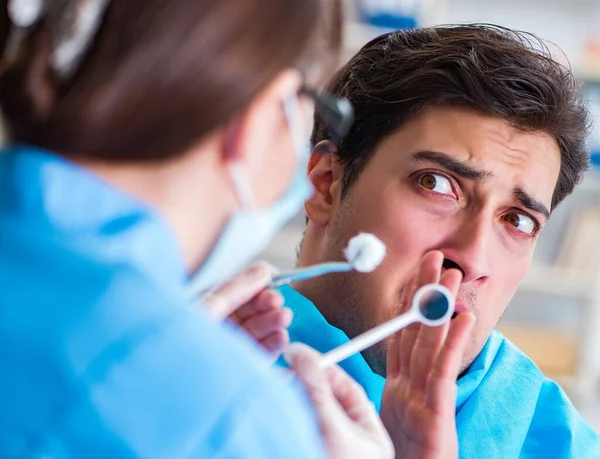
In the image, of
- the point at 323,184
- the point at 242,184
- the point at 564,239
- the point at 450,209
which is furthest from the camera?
the point at 564,239

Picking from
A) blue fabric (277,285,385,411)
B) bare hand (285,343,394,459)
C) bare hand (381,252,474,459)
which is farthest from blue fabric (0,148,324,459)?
blue fabric (277,285,385,411)

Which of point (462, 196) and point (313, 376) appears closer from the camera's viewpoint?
point (313, 376)

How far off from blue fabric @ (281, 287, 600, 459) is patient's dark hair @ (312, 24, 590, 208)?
0.27 m

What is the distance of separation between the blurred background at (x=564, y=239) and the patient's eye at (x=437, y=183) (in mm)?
1535

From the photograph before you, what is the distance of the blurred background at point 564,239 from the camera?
2.90 m

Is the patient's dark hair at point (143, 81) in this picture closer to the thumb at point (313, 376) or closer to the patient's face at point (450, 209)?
the thumb at point (313, 376)

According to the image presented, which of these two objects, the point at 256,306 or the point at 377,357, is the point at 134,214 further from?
the point at 377,357

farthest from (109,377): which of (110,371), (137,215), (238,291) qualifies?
(238,291)

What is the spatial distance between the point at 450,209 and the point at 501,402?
1.13ft

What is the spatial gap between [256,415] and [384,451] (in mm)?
215

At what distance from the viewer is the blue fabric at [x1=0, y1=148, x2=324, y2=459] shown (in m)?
0.60

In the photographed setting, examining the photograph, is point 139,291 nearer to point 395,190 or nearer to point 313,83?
point 313,83

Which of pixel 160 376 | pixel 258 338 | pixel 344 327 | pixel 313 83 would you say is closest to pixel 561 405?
pixel 344 327

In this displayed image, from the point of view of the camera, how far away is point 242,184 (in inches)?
29.5
